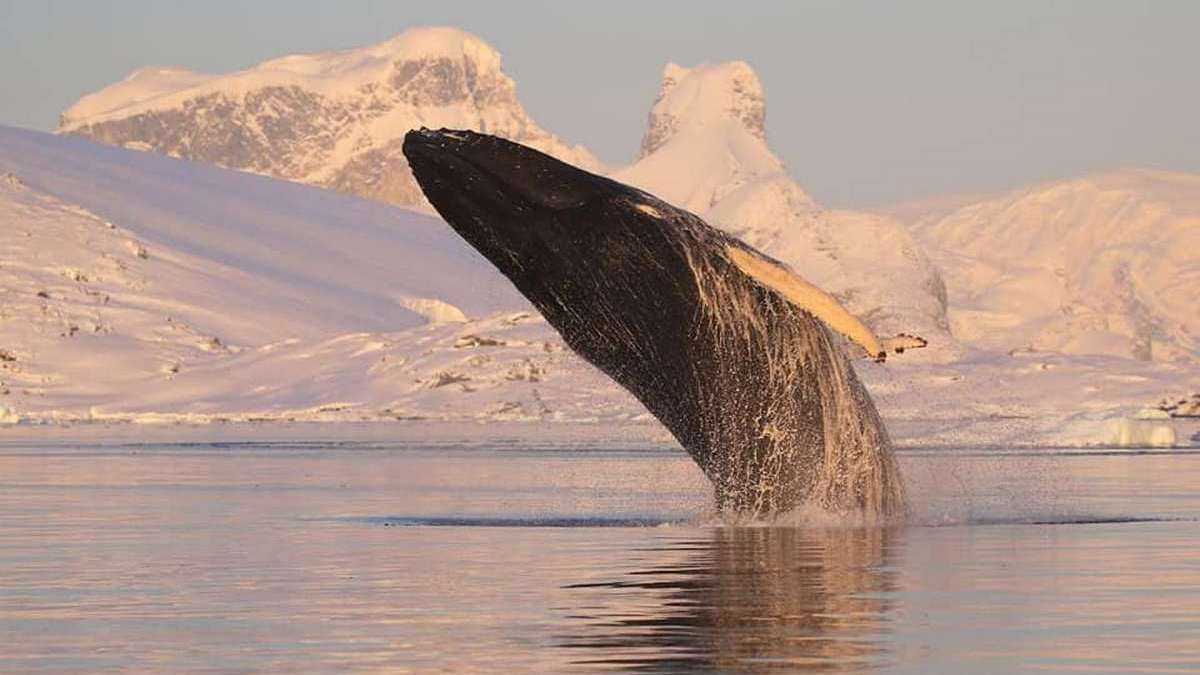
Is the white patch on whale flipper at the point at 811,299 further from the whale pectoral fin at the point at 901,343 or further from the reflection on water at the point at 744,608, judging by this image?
the reflection on water at the point at 744,608

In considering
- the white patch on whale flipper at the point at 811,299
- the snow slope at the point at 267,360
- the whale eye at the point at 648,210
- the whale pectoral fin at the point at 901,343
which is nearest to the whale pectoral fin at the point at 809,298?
the white patch on whale flipper at the point at 811,299

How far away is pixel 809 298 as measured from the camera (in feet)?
76.2

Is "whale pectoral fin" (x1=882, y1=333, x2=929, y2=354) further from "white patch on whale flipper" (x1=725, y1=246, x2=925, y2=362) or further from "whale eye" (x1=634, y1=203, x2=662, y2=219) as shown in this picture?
"whale eye" (x1=634, y1=203, x2=662, y2=219)

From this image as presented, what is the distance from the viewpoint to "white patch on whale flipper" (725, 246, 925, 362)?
23109 mm

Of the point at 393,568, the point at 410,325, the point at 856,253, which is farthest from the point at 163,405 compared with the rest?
the point at 393,568

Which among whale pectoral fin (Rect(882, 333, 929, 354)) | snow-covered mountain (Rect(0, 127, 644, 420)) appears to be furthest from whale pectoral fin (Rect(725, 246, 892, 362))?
snow-covered mountain (Rect(0, 127, 644, 420))

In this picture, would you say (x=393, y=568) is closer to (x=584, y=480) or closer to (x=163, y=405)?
(x=584, y=480)

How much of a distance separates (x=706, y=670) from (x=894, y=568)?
7378 millimetres

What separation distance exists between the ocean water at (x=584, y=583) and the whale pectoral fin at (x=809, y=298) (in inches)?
73.4

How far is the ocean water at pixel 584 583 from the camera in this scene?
14625 mm

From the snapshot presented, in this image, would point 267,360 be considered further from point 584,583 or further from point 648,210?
point 584,583

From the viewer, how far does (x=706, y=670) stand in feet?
44.8

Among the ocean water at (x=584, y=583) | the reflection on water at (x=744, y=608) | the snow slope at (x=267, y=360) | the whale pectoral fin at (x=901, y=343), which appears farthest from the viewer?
the snow slope at (x=267, y=360)

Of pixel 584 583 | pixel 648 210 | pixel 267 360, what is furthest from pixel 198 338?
pixel 584 583
